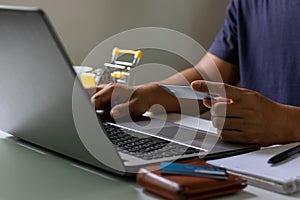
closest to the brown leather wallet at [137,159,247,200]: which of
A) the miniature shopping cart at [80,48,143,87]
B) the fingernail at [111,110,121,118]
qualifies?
the fingernail at [111,110,121,118]

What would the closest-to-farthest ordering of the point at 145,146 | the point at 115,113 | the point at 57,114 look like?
the point at 57,114 < the point at 145,146 < the point at 115,113

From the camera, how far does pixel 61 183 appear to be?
80cm

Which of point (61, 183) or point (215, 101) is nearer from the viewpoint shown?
point (61, 183)

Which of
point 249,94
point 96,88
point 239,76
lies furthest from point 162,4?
point 249,94

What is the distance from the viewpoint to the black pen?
2.85ft

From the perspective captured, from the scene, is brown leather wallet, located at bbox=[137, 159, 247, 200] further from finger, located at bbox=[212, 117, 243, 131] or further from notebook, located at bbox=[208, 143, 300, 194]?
finger, located at bbox=[212, 117, 243, 131]

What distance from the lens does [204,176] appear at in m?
0.74

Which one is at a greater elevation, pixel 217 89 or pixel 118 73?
pixel 217 89

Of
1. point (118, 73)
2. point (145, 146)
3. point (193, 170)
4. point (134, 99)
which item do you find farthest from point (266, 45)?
point (193, 170)

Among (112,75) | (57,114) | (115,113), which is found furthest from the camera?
(112,75)

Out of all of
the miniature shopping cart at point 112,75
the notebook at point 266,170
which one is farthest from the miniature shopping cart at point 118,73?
the notebook at point 266,170

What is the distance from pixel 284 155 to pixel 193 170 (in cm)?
22

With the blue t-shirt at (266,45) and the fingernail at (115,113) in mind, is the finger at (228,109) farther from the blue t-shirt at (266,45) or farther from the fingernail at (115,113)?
the blue t-shirt at (266,45)

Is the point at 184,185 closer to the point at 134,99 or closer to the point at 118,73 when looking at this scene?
the point at 134,99
